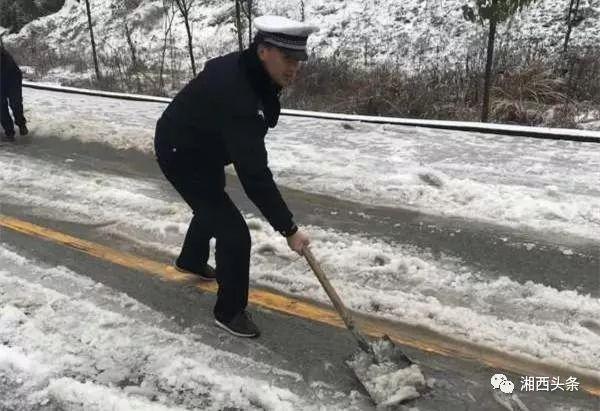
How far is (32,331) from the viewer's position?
342 cm

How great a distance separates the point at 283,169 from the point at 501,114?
3974 millimetres

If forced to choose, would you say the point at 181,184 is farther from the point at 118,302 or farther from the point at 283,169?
the point at 283,169

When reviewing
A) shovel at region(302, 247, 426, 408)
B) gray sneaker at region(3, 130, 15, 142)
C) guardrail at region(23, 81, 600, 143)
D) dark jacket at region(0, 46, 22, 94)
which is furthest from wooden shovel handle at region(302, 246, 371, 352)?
dark jacket at region(0, 46, 22, 94)

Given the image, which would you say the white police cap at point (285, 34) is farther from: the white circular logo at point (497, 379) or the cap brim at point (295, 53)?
the white circular logo at point (497, 379)

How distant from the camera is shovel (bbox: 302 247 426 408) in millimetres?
2793

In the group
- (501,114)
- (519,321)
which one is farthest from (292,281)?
(501,114)

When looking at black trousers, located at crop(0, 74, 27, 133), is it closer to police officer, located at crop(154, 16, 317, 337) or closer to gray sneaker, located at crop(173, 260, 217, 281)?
gray sneaker, located at crop(173, 260, 217, 281)

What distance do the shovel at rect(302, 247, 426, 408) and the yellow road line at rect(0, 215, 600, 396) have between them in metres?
0.30

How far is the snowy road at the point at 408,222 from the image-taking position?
3.51 metres

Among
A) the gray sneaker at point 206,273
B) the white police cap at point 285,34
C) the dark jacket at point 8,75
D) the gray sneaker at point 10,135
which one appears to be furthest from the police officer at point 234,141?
the dark jacket at point 8,75

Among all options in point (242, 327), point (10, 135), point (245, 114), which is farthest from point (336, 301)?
point (10, 135)

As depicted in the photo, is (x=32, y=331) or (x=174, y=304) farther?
(x=174, y=304)

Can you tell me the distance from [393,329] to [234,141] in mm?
1427

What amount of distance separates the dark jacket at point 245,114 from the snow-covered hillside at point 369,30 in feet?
34.0
